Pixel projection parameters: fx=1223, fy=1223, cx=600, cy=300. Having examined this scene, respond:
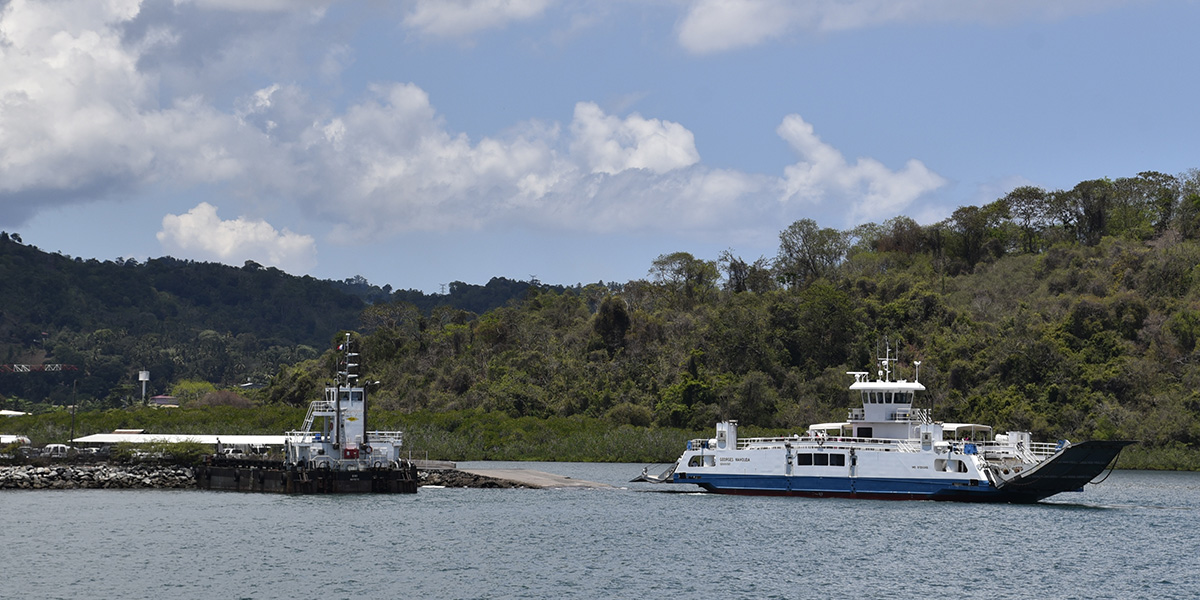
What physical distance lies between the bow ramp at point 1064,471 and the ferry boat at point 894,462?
0.16 feet

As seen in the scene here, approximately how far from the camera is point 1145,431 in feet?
314

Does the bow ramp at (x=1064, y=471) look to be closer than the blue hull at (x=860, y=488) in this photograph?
Yes

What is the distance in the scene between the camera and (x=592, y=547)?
49344 millimetres

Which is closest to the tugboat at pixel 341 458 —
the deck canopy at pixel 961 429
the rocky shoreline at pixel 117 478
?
the rocky shoreline at pixel 117 478

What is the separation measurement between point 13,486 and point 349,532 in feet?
117

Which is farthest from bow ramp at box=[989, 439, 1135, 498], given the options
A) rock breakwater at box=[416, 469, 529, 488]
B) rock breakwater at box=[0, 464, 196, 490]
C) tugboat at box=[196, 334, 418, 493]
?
rock breakwater at box=[0, 464, 196, 490]

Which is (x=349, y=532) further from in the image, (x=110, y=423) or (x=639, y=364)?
(x=639, y=364)

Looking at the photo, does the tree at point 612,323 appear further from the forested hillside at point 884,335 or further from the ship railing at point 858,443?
the ship railing at point 858,443

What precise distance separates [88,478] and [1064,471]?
5911 cm

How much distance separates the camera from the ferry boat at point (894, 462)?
61.9 meters

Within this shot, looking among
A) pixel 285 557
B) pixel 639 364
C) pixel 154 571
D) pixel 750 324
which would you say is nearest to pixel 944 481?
pixel 285 557

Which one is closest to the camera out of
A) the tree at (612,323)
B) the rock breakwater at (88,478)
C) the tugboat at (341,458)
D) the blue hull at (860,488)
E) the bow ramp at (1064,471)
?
the bow ramp at (1064,471)

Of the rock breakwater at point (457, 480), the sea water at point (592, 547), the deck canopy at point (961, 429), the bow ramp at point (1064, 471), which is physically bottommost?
the sea water at point (592, 547)

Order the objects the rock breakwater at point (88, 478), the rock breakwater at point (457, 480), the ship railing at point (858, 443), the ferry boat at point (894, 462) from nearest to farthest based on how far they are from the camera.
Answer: the ferry boat at point (894, 462)
the ship railing at point (858, 443)
the rock breakwater at point (457, 480)
the rock breakwater at point (88, 478)
